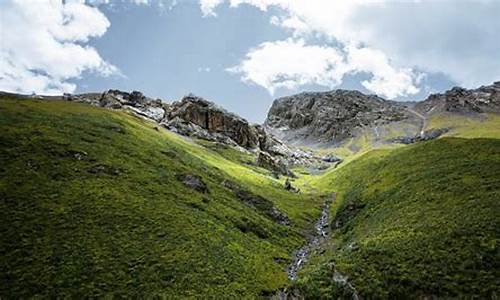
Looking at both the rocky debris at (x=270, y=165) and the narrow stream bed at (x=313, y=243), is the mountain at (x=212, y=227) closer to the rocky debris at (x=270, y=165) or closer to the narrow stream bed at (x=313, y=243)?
the narrow stream bed at (x=313, y=243)

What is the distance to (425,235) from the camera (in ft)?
158

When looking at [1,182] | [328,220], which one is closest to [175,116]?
[328,220]

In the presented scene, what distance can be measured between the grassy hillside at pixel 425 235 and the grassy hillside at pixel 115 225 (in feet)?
30.9

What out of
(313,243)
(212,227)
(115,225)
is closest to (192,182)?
(212,227)

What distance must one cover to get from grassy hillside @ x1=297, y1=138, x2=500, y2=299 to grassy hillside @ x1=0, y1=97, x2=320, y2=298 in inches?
371

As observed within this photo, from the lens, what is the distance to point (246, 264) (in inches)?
2040

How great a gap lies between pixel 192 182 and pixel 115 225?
27414 millimetres

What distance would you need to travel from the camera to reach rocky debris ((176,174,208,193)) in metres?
76.4

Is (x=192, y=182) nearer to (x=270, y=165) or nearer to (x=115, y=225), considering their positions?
(x=115, y=225)

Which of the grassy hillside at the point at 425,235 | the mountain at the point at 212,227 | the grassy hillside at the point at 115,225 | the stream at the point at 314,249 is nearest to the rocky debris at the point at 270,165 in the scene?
the stream at the point at 314,249

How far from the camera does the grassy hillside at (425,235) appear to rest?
40.4m

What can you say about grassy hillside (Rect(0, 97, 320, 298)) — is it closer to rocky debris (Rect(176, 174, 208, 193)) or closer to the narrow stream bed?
rocky debris (Rect(176, 174, 208, 193))

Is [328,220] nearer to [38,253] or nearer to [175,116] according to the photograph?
[38,253]

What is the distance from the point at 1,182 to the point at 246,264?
35967 millimetres
